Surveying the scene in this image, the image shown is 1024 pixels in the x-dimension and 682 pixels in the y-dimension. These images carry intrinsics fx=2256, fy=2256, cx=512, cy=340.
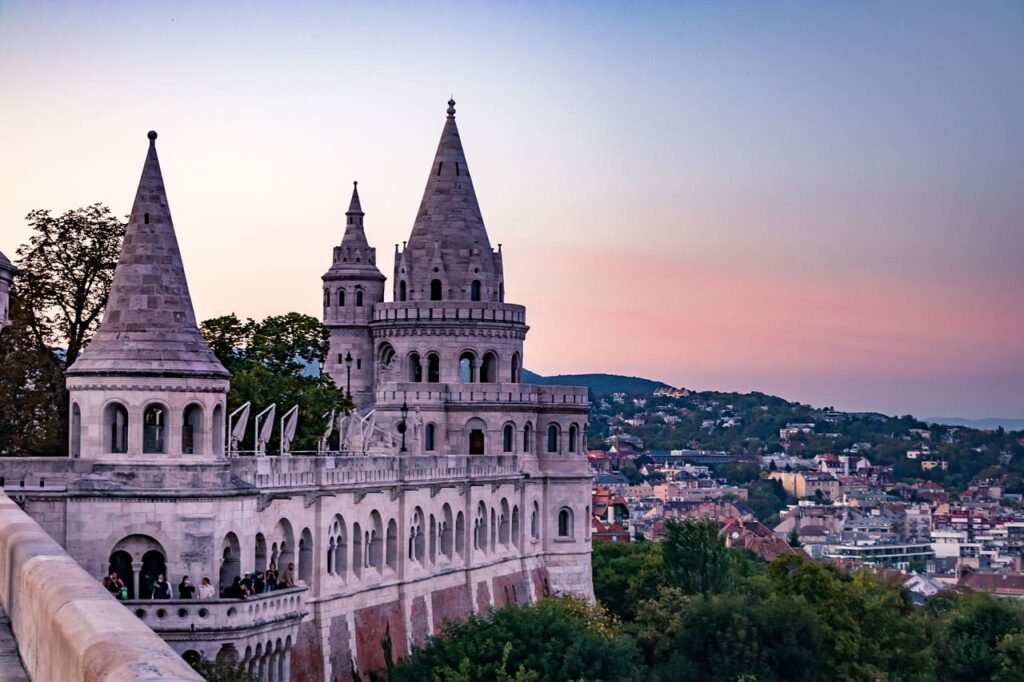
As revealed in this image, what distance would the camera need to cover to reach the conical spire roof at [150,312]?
4197cm

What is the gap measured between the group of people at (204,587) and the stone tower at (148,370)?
2294 millimetres

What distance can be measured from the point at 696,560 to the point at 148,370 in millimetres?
41677

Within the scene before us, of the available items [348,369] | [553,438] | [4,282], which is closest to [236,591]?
[4,282]

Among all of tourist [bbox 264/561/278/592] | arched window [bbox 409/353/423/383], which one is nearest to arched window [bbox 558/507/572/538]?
arched window [bbox 409/353/423/383]

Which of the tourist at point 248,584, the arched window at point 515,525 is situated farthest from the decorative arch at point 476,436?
the tourist at point 248,584

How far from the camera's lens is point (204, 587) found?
4188 centimetres

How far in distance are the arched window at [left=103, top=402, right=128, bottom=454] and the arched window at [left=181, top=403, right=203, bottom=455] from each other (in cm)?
110

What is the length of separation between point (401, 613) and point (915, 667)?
23316mm

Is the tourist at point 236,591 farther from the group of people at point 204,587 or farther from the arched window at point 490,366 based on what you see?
the arched window at point 490,366

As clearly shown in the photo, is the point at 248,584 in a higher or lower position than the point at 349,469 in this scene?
lower

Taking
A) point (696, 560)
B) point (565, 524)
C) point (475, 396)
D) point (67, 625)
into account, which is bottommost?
point (696, 560)

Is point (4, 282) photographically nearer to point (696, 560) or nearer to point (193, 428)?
point (193, 428)

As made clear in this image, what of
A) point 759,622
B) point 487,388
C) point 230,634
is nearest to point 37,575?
point 230,634

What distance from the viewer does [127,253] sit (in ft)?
141
